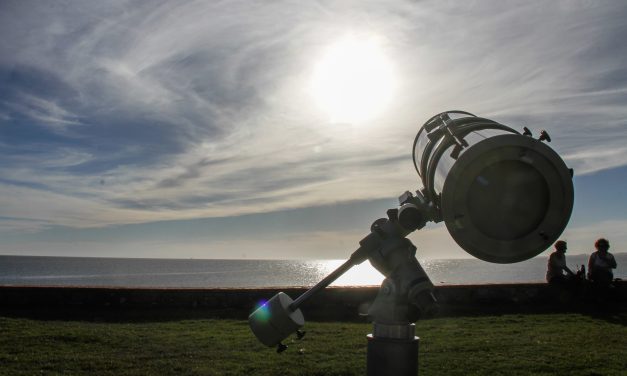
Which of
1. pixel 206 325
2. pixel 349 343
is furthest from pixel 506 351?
pixel 206 325

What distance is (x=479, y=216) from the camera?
3076mm

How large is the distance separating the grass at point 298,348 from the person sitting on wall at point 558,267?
5.76ft

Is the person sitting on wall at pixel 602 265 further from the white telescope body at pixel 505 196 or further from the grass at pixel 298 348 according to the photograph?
the white telescope body at pixel 505 196

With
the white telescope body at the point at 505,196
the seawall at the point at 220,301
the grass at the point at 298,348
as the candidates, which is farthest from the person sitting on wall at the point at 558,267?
the white telescope body at the point at 505,196

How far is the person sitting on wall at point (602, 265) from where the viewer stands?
1253cm

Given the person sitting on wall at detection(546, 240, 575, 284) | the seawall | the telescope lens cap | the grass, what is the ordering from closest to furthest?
the telescope lens cap → the grass → the seawall → the person sitting on wall at detection(546, 240, 575, 284)

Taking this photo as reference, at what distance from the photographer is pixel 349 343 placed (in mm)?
→ 8922

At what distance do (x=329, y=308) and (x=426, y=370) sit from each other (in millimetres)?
5543

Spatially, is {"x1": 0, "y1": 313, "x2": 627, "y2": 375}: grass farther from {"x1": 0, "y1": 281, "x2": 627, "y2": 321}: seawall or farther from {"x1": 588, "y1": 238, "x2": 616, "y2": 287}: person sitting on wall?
{"x1": 588, "y1": 238, "x2": 616, "y2": 287}: person sitting on wall

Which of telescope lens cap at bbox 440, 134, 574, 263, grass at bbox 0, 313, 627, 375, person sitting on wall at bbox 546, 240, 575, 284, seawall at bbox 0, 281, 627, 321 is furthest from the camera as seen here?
person sitting on wall at bbox 546, 240, 575, 284

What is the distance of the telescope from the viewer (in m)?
2.99

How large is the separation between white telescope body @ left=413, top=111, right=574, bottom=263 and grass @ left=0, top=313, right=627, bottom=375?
176 inches

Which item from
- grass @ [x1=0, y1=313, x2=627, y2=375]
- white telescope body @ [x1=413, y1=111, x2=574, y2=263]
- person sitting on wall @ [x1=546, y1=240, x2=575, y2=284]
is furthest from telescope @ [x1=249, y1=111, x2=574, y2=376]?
person sitting on wall @ [x1=546, y1=240, x2=575, y2=284]

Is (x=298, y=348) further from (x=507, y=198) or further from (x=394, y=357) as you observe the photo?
(x=507, y=198)
